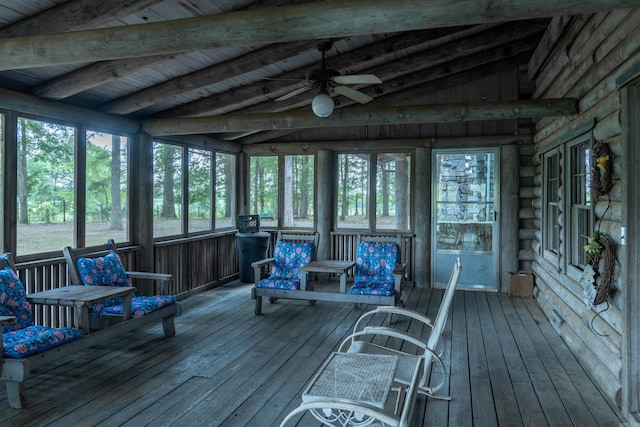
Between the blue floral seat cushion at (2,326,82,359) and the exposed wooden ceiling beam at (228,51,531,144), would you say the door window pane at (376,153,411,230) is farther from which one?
the blue floral seat cushion at (2,326,82,359)

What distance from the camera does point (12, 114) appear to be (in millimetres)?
4254

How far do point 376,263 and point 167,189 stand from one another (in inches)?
129

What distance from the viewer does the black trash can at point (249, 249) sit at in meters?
7.75

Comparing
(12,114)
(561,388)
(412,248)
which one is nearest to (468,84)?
(412,248)

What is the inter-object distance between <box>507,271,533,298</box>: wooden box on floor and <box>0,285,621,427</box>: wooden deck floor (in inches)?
47.8

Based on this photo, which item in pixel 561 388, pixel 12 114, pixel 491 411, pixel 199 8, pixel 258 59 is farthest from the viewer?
pixel 258 59

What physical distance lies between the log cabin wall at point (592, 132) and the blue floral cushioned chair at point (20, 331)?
169 inches

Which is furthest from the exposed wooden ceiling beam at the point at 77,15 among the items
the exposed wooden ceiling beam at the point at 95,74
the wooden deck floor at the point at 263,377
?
the wooden deck floor at the point at 263,377

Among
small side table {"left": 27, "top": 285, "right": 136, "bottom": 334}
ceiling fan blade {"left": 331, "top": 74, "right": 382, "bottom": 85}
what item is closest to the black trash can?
small side table {"left": 27, "top": 285, "right": 136, "bottom": 334}

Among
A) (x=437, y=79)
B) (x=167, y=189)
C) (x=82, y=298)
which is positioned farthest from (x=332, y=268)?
(x=437, y=79)

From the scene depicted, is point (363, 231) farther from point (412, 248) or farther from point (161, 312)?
point (161, 312)

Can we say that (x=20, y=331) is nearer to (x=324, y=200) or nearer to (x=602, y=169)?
(x=602, y=169)

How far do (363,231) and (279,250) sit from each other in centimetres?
229

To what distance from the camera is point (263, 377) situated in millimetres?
3748
